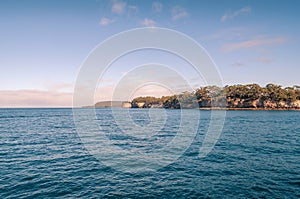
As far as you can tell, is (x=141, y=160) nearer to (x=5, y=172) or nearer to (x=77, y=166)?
(x=77, y=166)

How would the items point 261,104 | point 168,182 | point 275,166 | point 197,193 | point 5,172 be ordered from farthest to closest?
point 261,104, point 275,166, point 5,172, point 168,182, point 197,193

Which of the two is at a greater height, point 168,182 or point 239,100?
point 239,100

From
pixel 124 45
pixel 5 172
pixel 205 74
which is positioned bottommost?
pixel 5 172

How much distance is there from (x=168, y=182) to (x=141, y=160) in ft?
24.5

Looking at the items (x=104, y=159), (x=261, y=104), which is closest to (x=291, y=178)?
(x=104, y=159)

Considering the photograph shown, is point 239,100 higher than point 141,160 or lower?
higher

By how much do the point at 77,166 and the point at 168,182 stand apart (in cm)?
1054

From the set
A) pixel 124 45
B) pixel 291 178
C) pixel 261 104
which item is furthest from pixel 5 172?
pixel 261 104

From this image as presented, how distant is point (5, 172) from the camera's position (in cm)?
2097

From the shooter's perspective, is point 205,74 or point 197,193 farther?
point 205,74

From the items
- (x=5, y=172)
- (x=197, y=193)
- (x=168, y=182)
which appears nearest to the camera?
(x=197, y=193)

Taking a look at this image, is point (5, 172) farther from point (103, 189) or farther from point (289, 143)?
point (289, 143)

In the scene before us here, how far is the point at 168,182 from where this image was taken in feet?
59.9

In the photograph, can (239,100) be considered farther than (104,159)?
Yes
